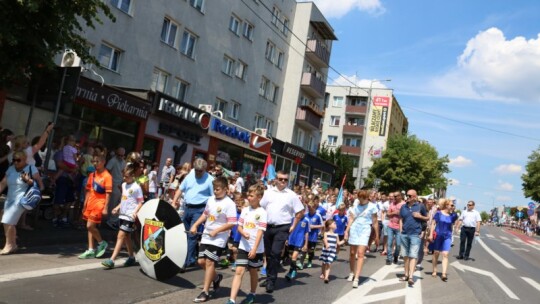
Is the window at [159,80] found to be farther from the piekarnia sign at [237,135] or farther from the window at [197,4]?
the window at [197,4]

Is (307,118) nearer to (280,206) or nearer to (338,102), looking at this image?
(280,206)

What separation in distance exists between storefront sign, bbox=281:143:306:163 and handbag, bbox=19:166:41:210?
24851 mm

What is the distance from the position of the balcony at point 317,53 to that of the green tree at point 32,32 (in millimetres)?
29137

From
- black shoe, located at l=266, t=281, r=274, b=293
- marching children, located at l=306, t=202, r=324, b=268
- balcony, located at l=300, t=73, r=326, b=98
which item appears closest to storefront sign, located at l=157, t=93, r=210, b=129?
marching children, located at l=306, t=202, r=324, b=268

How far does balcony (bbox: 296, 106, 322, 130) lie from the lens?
37250 millimetres

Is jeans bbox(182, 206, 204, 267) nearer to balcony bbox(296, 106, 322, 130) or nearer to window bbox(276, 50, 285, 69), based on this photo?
window bbox(276, 50, 285, 69)

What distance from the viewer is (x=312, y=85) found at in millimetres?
37562

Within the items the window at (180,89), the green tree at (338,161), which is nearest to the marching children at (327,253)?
the window at (180,89)

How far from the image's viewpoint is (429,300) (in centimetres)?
816

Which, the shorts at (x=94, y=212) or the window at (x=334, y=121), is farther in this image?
the window at (x=334, y=121)

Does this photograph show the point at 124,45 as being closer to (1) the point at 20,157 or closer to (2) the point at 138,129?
(2) the point at 138,129

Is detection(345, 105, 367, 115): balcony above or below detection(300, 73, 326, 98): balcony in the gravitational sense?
above

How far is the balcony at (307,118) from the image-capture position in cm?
3725

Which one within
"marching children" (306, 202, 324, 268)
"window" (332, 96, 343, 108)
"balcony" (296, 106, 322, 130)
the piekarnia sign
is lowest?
"marching children" (306, 202, 324, 268)
